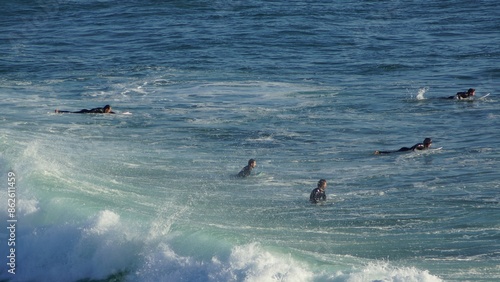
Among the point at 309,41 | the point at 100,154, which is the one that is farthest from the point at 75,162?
the point at 309,41

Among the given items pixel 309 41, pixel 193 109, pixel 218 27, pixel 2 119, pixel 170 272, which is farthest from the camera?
pixel 218 27

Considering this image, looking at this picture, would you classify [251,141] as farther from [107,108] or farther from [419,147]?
[107,108]

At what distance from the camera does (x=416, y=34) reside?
4584 centimetres

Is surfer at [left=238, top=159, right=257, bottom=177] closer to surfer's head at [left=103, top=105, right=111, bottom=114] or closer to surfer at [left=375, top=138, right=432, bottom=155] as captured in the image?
surfer at [left=375, top=138, right=432, bottom=155]

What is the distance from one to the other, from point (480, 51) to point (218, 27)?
14.2 m

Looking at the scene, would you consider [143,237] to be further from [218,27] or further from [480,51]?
[218,27]

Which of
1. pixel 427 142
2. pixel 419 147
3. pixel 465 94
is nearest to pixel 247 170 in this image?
pixel 419 147

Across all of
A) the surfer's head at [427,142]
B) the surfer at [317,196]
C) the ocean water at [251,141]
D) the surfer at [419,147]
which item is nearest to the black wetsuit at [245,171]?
the ocean water at [251,141]

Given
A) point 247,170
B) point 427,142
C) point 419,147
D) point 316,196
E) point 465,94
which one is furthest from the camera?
point 465,94

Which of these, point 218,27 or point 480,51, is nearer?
point 480,51

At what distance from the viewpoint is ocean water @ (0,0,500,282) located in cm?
1697

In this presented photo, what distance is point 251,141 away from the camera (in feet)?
92.3

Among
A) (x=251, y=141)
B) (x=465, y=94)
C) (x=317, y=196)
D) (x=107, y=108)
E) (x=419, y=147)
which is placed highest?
(x=317, y=196)

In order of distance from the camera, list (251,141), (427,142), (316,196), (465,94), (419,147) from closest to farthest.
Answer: (316,196), (419,147), (427,142), (251,141), (465,94)
